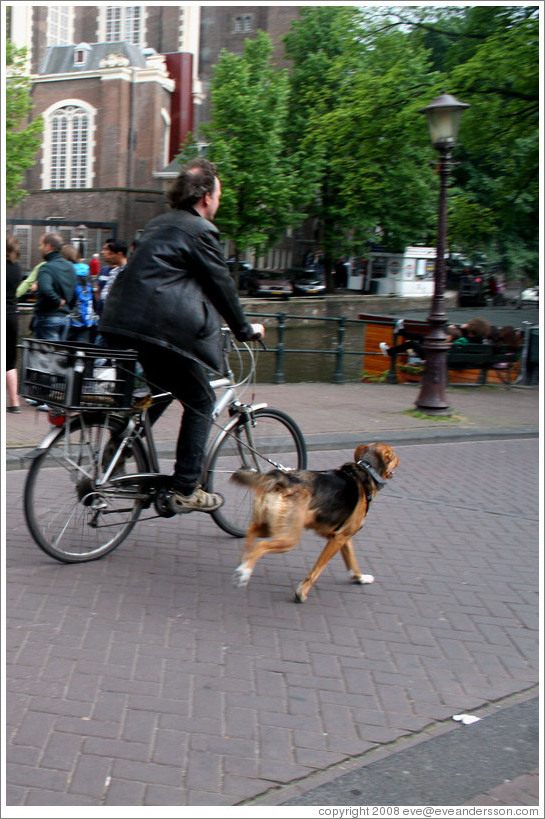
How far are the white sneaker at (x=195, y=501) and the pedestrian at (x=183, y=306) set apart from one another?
27 millimetres

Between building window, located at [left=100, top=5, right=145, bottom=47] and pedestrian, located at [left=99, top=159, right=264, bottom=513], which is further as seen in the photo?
building window, located at [left=100, top=5, right=145, bottom=47]

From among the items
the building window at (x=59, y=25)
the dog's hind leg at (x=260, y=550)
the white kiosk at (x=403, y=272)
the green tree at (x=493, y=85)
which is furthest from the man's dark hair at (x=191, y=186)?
the building window at (x=59, y=25)

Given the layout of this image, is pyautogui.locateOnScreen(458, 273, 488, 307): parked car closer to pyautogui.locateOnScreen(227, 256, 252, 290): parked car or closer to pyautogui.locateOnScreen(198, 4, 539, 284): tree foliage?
pyautogui.locateOnScreen(198, 4, 539, 284): tree foliage

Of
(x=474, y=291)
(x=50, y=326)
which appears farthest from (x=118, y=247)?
(x=474, y=291)

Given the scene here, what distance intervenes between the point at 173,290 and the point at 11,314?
15.7 ft

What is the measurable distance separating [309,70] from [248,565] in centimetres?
4410

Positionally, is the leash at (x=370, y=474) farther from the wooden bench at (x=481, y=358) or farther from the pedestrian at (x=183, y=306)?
the wooden bench at (x=481, y=358)

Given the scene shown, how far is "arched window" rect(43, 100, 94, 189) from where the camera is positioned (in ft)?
168

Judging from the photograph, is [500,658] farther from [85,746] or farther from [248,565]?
[85,746]

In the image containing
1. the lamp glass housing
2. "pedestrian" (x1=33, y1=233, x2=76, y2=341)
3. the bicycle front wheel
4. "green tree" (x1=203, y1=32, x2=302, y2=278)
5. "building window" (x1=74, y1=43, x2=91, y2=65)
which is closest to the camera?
the bicycle front wheel

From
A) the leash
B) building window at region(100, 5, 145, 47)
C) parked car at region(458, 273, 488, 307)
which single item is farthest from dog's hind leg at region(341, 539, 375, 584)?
building window at region(100, 5, 145, 47)

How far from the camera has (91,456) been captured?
4.34 m

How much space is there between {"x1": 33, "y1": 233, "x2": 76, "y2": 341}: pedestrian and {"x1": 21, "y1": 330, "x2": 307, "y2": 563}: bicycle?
457 centimetres

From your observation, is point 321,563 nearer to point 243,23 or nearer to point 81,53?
point 81,53
